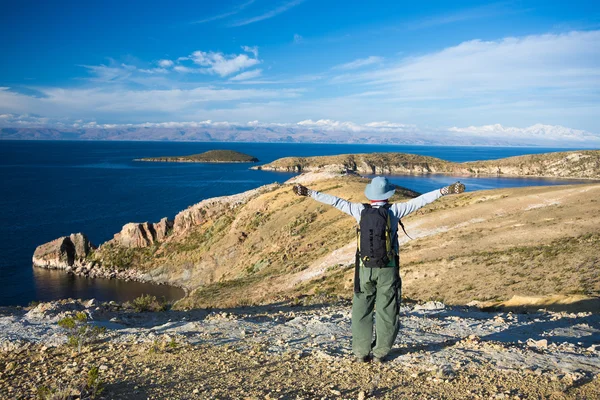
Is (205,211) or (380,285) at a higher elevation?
(380,285)

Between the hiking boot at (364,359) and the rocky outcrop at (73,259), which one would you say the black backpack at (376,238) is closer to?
the hiking boot at (364,359)

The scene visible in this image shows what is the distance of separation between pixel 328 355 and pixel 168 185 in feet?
336

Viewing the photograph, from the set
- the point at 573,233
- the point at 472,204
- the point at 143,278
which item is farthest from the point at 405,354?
the point at 143,278

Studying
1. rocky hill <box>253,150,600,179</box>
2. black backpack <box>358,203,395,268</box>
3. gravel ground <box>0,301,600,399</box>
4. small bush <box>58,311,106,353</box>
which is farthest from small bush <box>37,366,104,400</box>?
rocky hill <box>253,150,600,179</box>

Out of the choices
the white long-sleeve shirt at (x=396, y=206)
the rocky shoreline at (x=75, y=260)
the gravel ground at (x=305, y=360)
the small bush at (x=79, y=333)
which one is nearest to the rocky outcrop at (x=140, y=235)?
the rocky shoreline at (x=75, y=260)

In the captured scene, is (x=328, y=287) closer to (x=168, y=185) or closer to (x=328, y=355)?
(x=328, y=355)

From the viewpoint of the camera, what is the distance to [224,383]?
18.3 feet

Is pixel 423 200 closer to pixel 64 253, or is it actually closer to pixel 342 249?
pixel 342 249

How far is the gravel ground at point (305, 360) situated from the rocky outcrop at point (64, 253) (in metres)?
41.2

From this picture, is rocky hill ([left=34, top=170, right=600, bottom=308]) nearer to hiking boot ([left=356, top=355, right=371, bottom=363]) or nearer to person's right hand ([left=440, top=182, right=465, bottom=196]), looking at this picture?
person's right hand ([left=440, top=182, right=465, bottom=196])

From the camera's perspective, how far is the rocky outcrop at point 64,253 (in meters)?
44.6

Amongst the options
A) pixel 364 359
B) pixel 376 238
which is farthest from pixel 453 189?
pixel 364 359

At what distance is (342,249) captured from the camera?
26625mm

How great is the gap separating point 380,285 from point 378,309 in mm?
395
